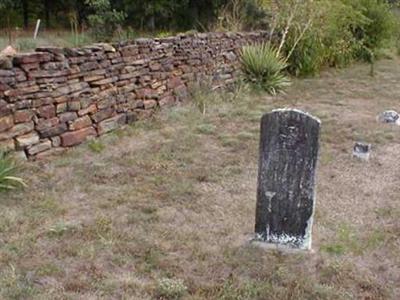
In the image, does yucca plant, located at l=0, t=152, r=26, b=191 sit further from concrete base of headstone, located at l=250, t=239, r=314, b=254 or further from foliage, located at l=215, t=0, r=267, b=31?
foliage, located at l=215, t=0, r=267, b=31

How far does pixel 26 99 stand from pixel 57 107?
46 cm

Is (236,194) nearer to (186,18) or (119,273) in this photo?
(119,273)

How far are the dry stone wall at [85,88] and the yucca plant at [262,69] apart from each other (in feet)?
5.16

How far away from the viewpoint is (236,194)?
4566mm

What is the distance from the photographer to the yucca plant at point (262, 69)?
31.6ft

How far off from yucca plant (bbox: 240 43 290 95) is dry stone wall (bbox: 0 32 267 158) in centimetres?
157

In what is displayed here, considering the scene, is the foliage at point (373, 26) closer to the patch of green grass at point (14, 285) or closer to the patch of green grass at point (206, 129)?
the patch of green grass at point (206, 129)

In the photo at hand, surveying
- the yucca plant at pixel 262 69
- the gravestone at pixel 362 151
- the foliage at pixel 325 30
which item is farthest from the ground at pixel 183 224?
the foliage at pixel 325 30

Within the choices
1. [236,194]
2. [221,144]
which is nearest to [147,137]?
[221,144]

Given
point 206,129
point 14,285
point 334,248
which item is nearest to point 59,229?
point 14,285

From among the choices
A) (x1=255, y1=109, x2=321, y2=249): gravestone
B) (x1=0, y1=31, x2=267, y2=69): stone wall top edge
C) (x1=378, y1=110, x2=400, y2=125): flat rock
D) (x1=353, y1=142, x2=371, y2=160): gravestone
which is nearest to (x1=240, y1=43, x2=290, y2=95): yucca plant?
(x1=0, y1=31, x2=267, y2=69): stone wall top edge

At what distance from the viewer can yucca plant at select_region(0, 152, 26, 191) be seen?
429 centimetres

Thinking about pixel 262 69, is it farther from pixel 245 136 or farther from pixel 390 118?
pixel 245 136

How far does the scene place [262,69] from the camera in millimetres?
9664
